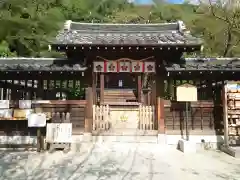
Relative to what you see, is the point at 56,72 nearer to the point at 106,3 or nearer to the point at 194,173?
the point at 194,173

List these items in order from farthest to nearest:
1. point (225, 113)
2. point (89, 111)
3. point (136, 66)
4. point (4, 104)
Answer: point (136, 66) < point (89, 111) < point (4, 104) < point (225, 113)

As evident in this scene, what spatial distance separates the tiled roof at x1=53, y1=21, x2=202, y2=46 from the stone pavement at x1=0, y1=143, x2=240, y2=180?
3808mm

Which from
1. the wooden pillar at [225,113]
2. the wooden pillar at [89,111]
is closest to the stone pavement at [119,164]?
the wooden pillar at [225,113]

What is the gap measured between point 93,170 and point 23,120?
177 inches

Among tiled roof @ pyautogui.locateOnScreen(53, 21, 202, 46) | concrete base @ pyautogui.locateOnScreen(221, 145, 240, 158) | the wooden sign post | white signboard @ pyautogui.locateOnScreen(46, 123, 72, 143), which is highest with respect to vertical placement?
tiled roof @ pyautogui.locateOnScreen(53, 21, 202, 46)

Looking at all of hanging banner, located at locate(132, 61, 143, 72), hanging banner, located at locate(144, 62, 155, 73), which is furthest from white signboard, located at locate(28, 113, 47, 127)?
hanging banner, located at locate(144, 62, 155, 73)

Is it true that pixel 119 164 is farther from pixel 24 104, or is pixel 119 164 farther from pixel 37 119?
pixel 24 104

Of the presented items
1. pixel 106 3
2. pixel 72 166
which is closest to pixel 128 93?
pixel 72 166

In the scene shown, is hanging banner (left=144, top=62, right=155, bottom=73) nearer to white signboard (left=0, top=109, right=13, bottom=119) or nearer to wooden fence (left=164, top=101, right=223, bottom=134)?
wooden fence (left=164, top=101, right=223, bottom=134)

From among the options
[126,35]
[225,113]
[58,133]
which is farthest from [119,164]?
[126,35]

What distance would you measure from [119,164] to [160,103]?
11.7 feet

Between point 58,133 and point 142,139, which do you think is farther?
point 142,139

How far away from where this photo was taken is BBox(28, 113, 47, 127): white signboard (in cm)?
970

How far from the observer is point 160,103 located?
10859 millimetres
